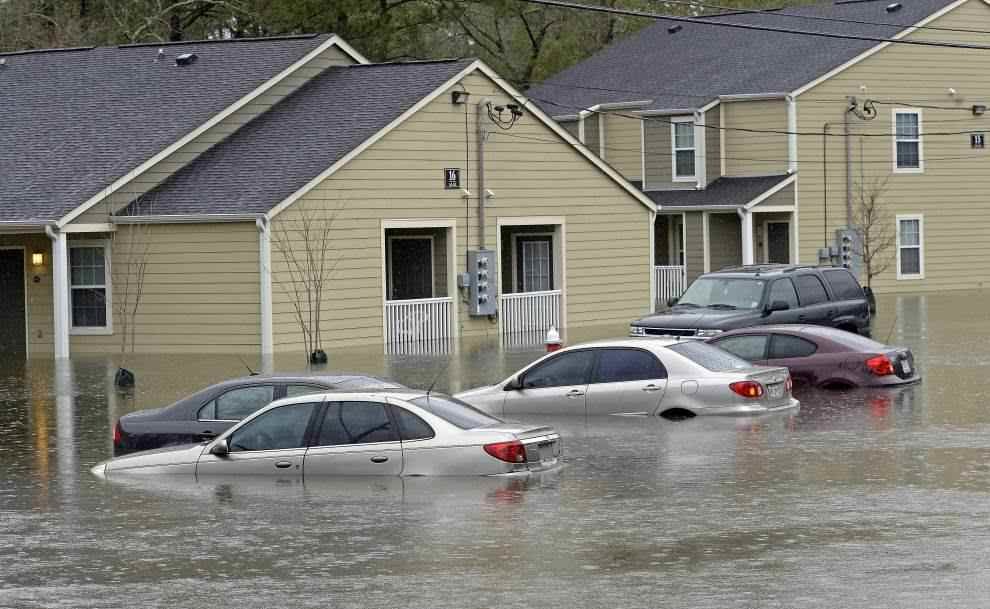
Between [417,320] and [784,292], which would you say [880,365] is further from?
[417,320]

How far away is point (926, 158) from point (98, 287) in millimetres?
28289

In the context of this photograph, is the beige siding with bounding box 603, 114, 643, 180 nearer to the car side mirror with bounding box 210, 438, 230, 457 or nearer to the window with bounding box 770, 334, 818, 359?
the window with bounding box 770, 334, 818, 359

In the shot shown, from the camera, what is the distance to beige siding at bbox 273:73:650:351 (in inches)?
1550

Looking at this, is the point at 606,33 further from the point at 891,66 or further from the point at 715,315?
the point at 715,315

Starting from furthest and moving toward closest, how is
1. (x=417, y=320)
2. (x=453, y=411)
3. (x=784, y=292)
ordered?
(x=417, y=320) → (x=784, y=292) → (x=453, y=411)

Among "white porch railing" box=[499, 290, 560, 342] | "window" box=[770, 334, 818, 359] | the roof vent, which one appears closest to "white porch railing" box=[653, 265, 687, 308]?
"white porch railing" box=[499, 290, 560, 342]

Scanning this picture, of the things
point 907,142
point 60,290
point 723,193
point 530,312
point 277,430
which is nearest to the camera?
point 277,430

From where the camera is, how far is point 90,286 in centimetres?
3969

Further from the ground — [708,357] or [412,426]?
[708,357]

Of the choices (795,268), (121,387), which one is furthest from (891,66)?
(121,387)

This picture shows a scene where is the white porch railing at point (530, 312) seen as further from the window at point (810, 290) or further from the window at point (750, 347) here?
the window at point (750, 347)

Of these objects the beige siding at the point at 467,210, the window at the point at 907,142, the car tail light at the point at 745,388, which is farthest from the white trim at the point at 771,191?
the car tail light at the point at 745,388

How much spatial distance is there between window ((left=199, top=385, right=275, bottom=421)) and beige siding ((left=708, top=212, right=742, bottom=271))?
3600cm

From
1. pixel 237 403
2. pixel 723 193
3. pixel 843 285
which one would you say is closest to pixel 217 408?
pixel 237 403
